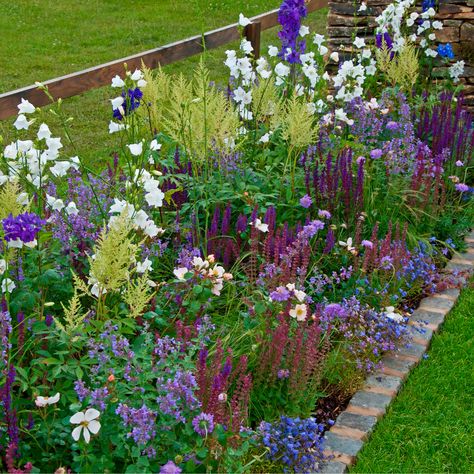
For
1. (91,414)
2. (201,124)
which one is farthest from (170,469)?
(201,124)

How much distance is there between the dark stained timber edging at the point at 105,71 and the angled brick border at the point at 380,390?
174 cm

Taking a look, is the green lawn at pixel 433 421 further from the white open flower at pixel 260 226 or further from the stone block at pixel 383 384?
the white open flower at pixel 260 226

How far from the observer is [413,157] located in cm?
497

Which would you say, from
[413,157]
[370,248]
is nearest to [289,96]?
[413,157]

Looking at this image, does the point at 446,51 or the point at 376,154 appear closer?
the point at 376,154

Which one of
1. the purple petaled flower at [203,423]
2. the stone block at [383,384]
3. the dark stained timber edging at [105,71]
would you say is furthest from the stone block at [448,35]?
the purple petaled flower at [203,423]

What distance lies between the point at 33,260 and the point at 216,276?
0.70 meters

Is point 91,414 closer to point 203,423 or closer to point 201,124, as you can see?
point 203,423

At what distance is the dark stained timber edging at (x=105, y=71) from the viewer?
463 centimetres

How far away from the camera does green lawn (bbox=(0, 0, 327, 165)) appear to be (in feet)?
29.2

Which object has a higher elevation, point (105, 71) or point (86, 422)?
point (105, 71)

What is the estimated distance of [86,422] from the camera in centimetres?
243

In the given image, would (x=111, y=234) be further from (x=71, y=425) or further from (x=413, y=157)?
(x=413, y=157)

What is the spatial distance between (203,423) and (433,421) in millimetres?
1284
